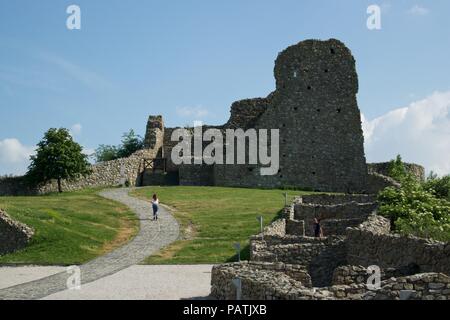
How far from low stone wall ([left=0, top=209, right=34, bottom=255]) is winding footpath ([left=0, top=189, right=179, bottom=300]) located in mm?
4528

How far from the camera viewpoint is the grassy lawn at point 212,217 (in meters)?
24.8

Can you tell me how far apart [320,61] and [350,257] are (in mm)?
32750

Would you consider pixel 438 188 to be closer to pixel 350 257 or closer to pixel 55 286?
pixel 350 257

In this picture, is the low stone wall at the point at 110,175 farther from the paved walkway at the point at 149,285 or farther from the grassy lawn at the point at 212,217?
the paved walkway at the point at 149,285

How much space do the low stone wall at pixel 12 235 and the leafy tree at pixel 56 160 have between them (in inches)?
612

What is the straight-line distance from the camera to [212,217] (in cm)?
3262

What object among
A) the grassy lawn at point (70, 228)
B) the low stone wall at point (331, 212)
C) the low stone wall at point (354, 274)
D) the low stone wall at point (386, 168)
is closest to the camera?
the low stone wall at point (354, 274)

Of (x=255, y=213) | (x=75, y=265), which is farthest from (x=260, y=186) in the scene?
(x=75, y=265)

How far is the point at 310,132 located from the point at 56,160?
21.0 metres

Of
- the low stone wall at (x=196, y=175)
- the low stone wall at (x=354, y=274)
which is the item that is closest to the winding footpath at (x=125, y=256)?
the low stone wall at (x=354, y=274)

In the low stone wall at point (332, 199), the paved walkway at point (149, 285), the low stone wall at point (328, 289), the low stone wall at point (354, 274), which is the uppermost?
the low stone wall at point (332, 199)

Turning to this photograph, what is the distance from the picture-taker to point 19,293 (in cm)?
1820

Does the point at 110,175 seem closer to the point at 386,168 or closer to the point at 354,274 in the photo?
the point at 386,168

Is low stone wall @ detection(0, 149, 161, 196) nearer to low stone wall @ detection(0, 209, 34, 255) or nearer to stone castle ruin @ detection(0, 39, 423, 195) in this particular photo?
stone castle ruin @ detection(0, 39, 423, 195)
